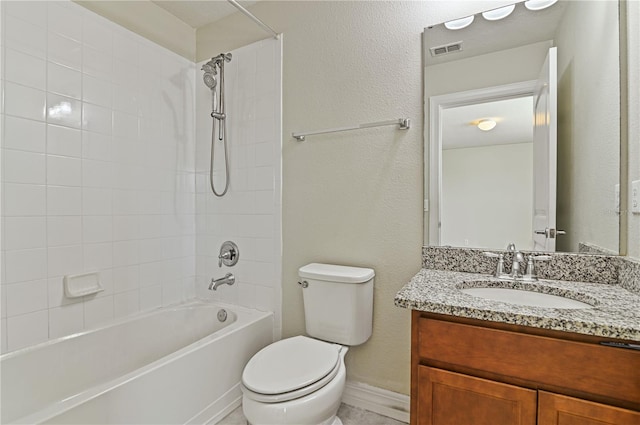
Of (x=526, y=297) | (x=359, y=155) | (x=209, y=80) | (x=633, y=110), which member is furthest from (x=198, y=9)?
(x=526, y=297)

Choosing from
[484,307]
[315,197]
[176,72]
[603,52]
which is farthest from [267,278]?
[603,52]

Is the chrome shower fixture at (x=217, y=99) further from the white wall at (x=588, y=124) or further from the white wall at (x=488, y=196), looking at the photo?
the white wall at (x=588, y=124)

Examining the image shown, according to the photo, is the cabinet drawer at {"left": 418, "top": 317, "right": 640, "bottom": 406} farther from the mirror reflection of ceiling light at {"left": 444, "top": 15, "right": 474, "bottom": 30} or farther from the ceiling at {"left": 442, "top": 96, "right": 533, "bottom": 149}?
the mirror reflection of ceiling light at {"left": 444, "top": 15, "right": 474, "bottom": 30}

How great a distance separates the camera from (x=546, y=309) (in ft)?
2.87

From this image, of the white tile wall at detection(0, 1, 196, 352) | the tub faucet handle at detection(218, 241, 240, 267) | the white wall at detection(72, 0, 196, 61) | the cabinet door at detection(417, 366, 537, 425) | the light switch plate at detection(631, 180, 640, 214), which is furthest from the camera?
the tub faucet handle at detection(218, 241, 240, 267)

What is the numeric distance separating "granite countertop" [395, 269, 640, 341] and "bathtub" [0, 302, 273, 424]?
1073mm

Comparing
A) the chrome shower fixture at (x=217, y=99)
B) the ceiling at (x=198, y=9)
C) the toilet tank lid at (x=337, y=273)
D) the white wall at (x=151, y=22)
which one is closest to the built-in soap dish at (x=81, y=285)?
the chrome shower fixture at (x=217, y=99)

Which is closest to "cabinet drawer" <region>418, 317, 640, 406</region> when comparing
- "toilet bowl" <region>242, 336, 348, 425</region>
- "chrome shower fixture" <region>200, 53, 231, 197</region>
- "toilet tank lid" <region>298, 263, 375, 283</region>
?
"toilet bowl" <region>242, 336, 348, 425</region>

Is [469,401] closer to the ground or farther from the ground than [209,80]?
closer to the ground

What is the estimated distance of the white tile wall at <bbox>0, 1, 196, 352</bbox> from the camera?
4.78 ft

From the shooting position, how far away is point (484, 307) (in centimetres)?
90

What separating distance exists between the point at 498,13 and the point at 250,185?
1.62 meters

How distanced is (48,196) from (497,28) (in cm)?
230

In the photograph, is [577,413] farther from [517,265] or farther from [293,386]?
[293,386]
